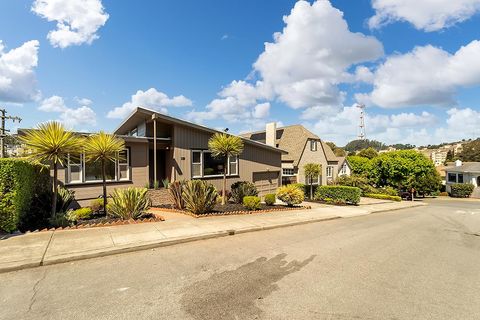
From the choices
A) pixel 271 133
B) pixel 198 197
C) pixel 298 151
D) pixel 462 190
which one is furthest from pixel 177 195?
pixel 462 190

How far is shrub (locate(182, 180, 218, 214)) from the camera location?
36.7 ft

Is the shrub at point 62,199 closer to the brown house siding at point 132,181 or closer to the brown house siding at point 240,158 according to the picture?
the brown house siding at point 132,181

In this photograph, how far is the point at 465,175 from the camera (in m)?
45.7

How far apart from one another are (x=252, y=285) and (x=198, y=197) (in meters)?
6.74

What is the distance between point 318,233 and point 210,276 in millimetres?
5517

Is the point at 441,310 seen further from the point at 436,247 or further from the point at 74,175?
the point at 74,175

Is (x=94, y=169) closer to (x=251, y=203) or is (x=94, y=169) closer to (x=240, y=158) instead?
(x=251, y=203)

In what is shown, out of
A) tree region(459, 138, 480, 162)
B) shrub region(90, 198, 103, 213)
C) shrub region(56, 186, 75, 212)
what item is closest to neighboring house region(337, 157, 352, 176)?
shrub region(90, 198, 103, 213)

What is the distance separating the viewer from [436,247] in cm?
834

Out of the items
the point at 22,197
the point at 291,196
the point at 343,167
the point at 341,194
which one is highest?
the point at 343,167

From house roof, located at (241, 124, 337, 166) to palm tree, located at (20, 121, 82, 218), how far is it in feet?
79.3

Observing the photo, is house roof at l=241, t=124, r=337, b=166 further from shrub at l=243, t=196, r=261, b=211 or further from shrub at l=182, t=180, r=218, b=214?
shrub at l=182, t=180, r=218, b=214

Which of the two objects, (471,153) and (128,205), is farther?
(471,153)

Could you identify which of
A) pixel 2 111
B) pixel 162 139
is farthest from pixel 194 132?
pixel 2 111
